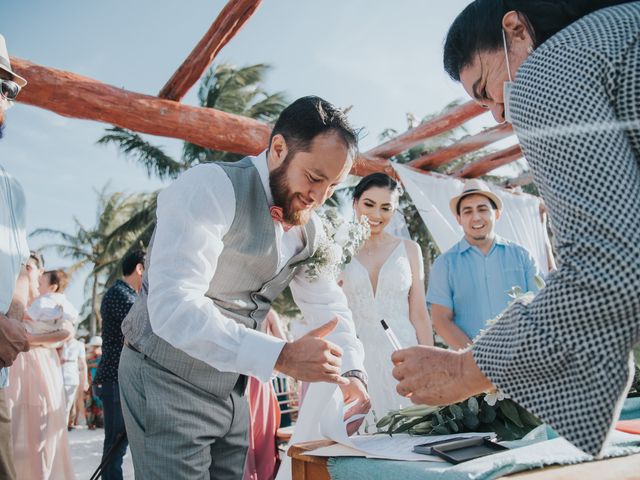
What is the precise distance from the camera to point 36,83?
5.16m

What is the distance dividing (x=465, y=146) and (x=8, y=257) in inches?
262

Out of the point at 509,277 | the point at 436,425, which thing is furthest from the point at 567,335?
the point at 509,277

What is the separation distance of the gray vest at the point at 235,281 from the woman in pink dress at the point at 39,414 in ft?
10.7

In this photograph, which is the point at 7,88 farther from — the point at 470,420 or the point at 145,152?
the point at 145,152

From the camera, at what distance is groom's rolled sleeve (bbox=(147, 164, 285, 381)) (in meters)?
1.57

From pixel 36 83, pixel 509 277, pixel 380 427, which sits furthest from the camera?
pixel 36 83

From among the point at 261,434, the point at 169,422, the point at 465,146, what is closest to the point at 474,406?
the point at 169,422

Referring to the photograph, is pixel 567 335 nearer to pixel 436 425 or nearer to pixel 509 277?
pixel 436 425

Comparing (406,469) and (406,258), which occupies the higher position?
(406,258)

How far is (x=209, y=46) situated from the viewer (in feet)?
17.6

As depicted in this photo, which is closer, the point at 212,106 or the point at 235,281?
the point at 235,281

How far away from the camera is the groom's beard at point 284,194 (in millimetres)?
2018

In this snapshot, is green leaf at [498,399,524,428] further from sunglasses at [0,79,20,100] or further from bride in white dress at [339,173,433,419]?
sunglasses at [0,79,20,100]

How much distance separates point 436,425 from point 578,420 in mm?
800
